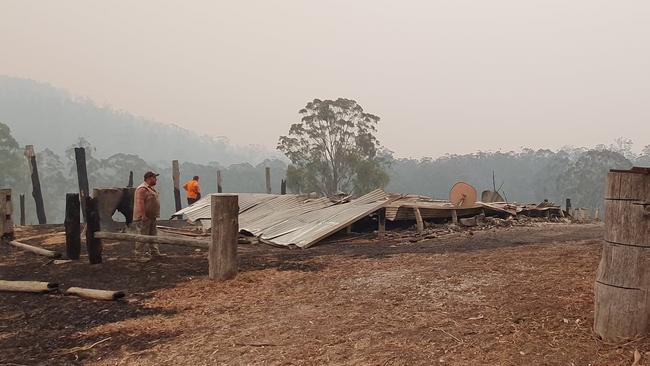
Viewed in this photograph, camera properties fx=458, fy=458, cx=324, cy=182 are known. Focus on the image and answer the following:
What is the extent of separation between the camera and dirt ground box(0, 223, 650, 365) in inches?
145

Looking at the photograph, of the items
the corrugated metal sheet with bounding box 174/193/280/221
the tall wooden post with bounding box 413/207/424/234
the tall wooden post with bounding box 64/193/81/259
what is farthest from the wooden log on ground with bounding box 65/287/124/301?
→ the corrugated metal sheet with bounding box 174/193/280/221

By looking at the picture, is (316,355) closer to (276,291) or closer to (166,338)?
(166,338)

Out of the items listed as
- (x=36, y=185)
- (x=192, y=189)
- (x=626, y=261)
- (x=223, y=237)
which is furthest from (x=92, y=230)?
(x=36, y=185)

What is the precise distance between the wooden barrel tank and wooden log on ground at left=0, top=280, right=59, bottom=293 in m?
6.54

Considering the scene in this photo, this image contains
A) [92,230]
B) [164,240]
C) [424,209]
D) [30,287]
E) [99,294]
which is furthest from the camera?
[424,209]

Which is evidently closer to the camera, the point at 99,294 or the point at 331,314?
the point at 331,314

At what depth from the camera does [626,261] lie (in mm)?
3369

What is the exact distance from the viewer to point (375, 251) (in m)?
9.62

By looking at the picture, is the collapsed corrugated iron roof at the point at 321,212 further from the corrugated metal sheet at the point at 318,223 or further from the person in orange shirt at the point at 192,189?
the person in orange shirt at the point at 192,189

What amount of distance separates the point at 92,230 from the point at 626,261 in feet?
26.1

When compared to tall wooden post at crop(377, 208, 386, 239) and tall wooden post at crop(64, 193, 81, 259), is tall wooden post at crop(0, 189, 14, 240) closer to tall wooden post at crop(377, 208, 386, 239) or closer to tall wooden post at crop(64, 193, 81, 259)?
tall wooden post at crop(64, 193, 81, 259)

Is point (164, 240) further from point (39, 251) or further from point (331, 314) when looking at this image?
point (39, 251)

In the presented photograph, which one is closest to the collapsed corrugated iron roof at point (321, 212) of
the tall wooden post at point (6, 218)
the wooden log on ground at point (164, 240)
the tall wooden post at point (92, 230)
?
the wooden log on ground at point (164, 240)

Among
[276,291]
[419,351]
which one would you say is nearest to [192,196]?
[276,291]
